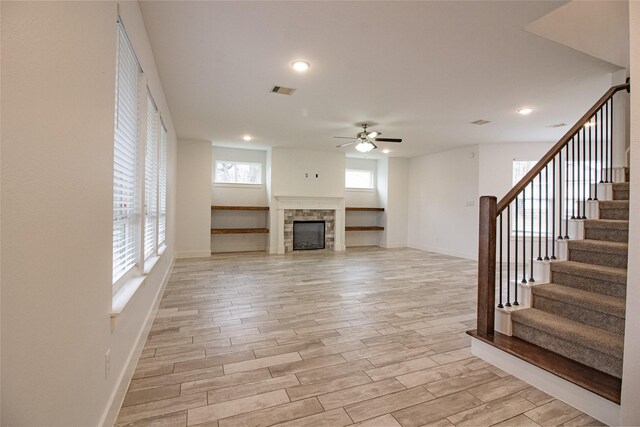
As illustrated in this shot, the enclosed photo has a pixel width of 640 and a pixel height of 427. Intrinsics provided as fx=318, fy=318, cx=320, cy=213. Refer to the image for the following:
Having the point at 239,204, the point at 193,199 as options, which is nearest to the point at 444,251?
the point at 239,204

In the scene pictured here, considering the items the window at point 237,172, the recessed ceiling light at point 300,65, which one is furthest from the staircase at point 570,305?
the window at point 237,172

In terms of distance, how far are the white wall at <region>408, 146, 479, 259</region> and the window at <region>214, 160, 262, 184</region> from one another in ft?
14.8

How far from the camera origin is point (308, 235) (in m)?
8.66

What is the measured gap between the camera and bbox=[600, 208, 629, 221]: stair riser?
2.98 meters

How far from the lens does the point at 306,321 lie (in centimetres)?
332

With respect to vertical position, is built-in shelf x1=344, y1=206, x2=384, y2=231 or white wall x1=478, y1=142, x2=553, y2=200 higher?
white wall x1=478, y1=142, x2=553, y2=200

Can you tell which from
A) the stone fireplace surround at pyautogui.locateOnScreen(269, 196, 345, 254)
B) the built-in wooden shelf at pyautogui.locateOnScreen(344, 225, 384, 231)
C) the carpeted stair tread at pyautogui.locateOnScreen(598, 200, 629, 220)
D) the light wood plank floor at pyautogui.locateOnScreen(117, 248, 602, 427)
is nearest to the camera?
the light wood plank floor at pyautogui.locateOnScreen(117, 248, 602, 427)

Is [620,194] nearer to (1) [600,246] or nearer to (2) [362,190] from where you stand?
(1) [600,246]

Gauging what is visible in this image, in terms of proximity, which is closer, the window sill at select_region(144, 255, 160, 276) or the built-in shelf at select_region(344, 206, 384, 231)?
the window sill at select_region(144, 255, 160, 276)

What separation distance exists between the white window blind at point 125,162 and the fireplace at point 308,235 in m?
5.90

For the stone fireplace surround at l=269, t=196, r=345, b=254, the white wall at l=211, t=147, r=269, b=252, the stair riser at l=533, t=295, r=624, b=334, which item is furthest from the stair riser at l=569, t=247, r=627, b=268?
the white wall at l=211, t=147, r=269, b=252

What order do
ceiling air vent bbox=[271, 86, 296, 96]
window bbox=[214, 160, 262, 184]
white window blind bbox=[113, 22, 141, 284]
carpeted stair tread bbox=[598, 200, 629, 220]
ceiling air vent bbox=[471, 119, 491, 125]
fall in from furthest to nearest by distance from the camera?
1. window bbox=[214, 160, 262, 184]
2. ceiling air vent bbox=[471, 119, 491, 125]
3. ceiling air vent bbox=[271, 86, 296, 96]
4. carpeted stair tread bbox=[598, 200, 629, 220]
5. white window blind bbox=[113, 22, 141, 284]

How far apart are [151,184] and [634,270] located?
4.00 metres

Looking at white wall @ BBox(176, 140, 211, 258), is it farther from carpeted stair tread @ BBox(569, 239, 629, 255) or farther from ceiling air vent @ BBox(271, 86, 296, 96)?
carpeted stair tread @ BBox(569, 239, 629, 255)
